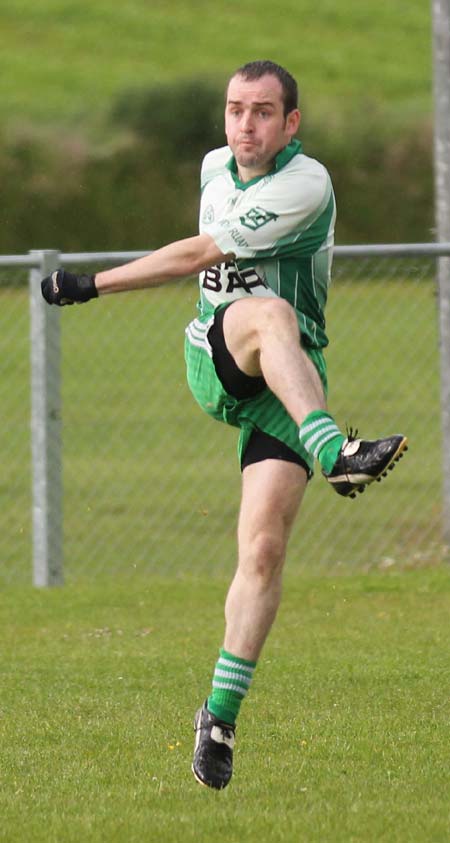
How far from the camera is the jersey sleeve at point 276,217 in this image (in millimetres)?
5691

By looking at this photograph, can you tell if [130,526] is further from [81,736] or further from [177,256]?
[177,256]

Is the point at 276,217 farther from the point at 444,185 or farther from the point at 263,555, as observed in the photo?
the point at 444,185

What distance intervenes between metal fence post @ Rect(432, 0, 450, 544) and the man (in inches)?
191

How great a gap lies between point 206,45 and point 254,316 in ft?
149

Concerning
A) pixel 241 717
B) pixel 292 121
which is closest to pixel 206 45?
pixel 241 717

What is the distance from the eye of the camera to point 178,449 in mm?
15781

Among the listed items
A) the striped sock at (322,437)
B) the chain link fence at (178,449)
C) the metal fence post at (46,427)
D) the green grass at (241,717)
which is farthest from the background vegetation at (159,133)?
the striped sock at (322,437)

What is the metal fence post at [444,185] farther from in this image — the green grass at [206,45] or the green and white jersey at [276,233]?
the green grass at [206,45]

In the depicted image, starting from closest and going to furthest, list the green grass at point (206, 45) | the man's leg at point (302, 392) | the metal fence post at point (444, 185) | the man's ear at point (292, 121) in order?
the man's leg at point (302, 392), the man's ear at point (292, 121), the metal fence post at point (444, 185), the green grass at point (206, 45)

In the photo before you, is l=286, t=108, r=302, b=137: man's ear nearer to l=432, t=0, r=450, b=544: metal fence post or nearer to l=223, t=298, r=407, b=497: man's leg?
l=223, t=298, r=407, b=497: man's leg

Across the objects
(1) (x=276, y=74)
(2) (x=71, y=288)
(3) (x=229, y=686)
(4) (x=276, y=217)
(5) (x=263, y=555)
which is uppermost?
(1) (x=276, y=74)

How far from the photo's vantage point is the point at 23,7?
52.4 meters

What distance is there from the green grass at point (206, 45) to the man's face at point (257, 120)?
36.5m

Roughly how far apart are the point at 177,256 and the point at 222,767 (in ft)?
5.06
